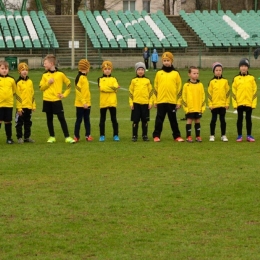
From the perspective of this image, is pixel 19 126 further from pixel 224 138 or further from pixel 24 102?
pixel 224 138

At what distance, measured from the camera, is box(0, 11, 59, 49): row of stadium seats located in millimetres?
51375

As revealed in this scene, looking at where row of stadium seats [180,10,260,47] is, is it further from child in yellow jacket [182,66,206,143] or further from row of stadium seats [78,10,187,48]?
child in yellow jacket [182,66,206,143]

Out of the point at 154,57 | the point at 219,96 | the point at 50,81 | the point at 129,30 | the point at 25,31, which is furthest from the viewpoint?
the point at 129,30

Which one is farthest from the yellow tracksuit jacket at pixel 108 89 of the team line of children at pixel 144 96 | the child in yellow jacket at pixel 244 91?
the child in yellow jacket at pixel 244 91

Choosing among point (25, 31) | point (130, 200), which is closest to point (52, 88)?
point (130, 200)

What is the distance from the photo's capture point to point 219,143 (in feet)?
50.3

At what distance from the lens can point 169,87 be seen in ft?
50.9

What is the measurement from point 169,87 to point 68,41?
128 feet

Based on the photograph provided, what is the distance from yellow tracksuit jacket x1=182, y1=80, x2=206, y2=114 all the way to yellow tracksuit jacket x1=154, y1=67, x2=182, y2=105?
0.52 ft

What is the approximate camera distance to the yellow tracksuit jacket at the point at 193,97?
1546cm

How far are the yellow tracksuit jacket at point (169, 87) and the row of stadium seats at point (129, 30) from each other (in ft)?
123

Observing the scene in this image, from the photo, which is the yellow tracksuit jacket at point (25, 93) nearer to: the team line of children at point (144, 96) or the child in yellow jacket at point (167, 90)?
the team line of children at point (144, 96)

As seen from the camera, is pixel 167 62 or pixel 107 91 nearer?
pixel 167 62

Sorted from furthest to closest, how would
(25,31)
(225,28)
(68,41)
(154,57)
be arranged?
1. (225,28)
2. (68,41)
3. (25,31)
4. (154,57)
